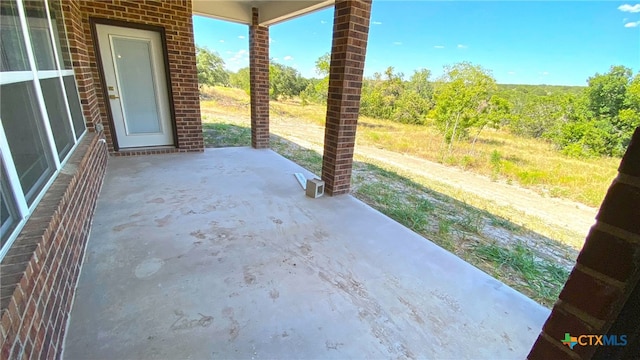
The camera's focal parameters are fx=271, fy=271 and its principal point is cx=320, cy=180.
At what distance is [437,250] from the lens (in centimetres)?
233

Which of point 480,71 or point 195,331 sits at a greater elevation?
point 480,71

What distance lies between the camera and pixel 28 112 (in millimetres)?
1625

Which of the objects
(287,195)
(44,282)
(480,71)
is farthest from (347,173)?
(480,71)

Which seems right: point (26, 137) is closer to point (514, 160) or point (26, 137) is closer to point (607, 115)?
point (514, 160)

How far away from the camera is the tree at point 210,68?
15297 mm

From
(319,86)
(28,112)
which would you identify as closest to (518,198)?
(28,112)

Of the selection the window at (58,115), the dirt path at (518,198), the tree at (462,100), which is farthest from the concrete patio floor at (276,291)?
the tree at (462,100)

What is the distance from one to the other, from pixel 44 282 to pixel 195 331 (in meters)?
0.71

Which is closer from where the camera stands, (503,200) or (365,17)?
(365,17)

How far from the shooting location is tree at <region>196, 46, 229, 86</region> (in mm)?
15297

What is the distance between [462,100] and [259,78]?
5.99m

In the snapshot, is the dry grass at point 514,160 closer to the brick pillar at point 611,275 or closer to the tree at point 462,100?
the tree at point 462,100

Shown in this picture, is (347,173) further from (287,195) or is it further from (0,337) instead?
(0,337)

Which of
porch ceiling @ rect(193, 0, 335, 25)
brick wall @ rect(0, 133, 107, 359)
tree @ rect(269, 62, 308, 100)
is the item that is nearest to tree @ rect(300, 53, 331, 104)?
tree @ rect(269, 62, 308, 100)
